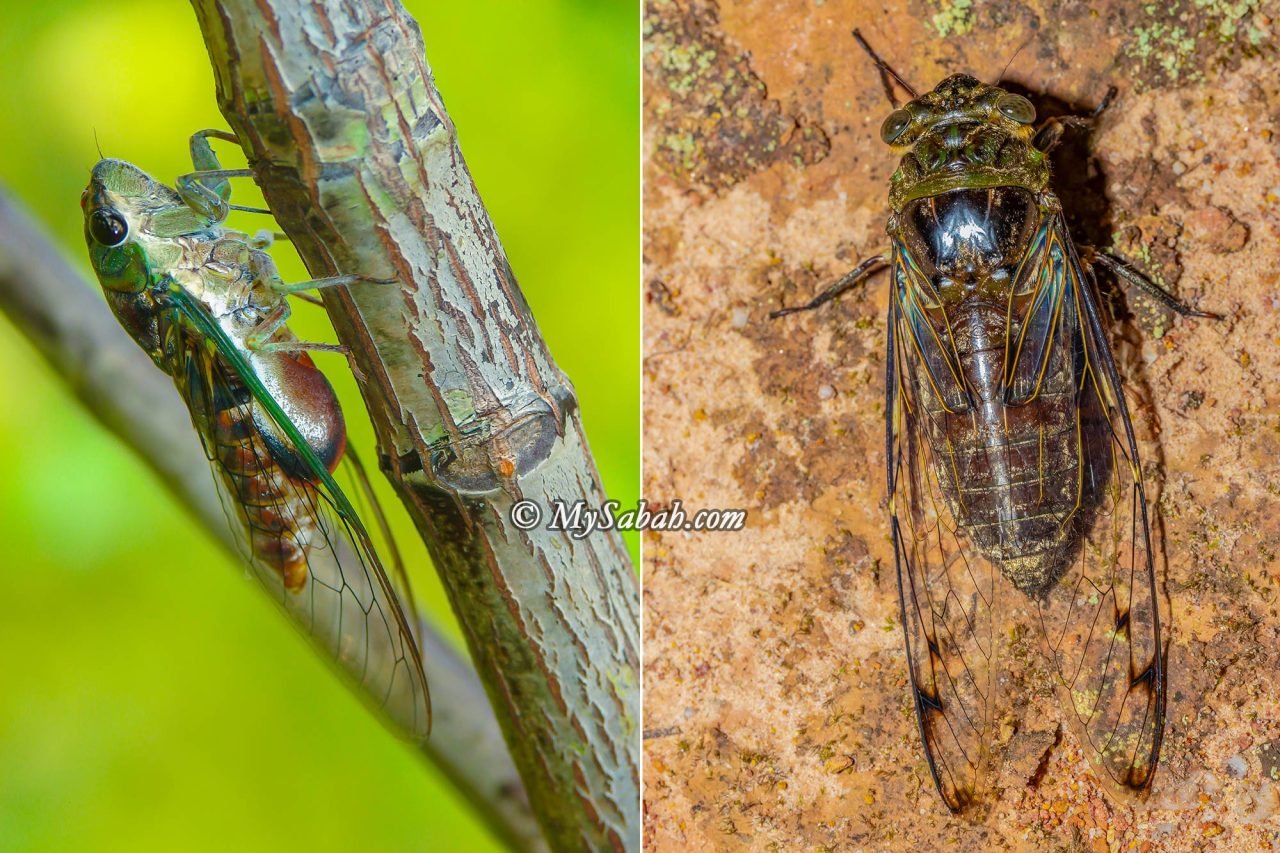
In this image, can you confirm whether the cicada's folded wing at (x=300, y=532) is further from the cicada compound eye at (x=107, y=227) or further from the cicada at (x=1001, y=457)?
the cicada at (x=1001, y=457)

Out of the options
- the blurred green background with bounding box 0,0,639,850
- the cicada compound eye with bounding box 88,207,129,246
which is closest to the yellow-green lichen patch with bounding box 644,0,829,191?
the blurred green background with bounding box 0,0,639,850

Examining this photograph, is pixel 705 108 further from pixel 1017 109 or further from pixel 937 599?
pixel 937 599

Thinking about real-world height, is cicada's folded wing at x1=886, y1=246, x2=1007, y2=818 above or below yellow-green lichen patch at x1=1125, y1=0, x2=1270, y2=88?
below

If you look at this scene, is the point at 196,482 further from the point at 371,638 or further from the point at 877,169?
the point at 877,169

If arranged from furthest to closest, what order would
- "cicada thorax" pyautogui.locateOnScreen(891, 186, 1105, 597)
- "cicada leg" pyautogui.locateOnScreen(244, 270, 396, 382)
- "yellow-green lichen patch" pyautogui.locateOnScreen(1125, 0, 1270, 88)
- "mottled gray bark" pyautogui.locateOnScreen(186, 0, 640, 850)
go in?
"yellow-green lichen patch" pyautogui.locateOnScreen(1125, 0, 1270, 88), "cicada thorax" pyautogui.locateOnScreen(891, 186, 1105, 597), "cicada leg" pyautogui.locateOnScreen(244, 270, 396, 382), "mottled gray bark" pyautogui.locateOnScreen(186, 0, 640, 850)

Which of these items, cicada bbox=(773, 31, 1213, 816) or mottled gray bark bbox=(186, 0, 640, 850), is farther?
cicada bbox=(773, 31, 1213, 816)

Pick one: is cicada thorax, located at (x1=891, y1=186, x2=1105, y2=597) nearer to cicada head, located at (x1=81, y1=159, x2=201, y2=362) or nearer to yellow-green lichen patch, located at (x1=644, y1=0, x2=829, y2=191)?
yellow-green lichen patch, located at (x1=644, y1=0, x2=829, y2=191)

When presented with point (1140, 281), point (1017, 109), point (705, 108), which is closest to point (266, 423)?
point (705, 108)
